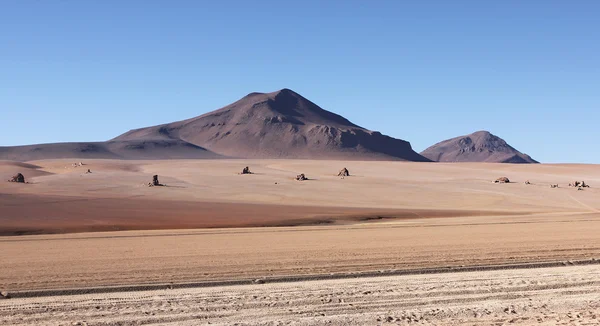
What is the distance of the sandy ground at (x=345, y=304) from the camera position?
32.0 ft

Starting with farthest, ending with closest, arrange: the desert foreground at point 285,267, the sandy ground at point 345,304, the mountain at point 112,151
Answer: the mountain at point 112,151 → the desert foreground at point 285,267 → the sandy ground at point 345,304

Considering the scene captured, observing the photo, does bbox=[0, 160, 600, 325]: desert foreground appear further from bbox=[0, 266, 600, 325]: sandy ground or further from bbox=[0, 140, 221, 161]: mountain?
bbox=[0, 140, 221, 161]: mountain

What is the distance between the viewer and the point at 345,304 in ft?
35.1

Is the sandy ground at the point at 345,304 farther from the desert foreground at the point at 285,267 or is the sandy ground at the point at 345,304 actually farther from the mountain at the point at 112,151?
the mountain at the point at 112,151

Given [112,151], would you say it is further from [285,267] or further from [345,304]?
[345,304]

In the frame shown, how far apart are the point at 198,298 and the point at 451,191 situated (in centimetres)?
3691

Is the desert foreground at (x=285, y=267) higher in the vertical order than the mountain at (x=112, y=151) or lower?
lower

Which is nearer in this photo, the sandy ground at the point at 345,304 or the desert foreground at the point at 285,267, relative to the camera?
the sandy ground at the point at 345,304

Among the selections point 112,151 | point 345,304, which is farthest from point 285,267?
point 112,151

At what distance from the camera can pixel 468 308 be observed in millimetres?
10469

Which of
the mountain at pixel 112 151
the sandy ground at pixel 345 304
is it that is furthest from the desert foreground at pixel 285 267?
the mountain at pixel 112 151

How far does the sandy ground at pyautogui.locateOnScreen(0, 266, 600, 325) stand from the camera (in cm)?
977

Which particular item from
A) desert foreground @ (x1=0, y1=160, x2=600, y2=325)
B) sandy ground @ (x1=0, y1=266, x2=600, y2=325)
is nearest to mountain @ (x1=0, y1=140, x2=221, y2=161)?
desert foreground @ (x1=0, y1=160, x2=600, y2=325)

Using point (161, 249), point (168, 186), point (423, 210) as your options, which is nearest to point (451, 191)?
point (423, 210)
